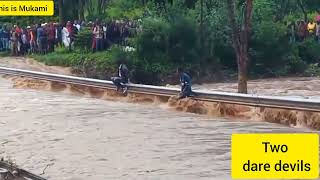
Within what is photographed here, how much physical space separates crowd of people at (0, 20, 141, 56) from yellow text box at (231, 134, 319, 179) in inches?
943

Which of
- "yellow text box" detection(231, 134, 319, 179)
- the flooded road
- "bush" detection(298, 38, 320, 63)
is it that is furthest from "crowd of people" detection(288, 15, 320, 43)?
"yellow text box" detection(231, 134, 319, 179)

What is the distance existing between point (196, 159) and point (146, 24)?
64.5 ft

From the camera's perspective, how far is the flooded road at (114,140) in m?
14.3

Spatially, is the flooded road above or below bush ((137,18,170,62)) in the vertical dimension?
below

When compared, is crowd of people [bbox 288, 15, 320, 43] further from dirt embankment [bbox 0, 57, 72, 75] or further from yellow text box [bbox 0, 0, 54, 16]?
yellow text box [bbox 0, 0, 54, 16]

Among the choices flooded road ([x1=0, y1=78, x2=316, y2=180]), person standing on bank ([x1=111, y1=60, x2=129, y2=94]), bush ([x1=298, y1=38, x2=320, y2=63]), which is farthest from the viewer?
bush ([x1=298, y1=38, x2=320, y2=63])

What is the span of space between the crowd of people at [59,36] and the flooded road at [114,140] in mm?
8543

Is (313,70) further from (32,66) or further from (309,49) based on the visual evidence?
(32,66)

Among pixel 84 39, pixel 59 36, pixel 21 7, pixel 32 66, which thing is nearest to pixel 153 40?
pixel 84 39

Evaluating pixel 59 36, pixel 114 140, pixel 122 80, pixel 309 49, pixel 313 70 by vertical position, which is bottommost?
pixel 114 140

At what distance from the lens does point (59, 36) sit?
35719mm

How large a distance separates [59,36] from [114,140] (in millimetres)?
18482

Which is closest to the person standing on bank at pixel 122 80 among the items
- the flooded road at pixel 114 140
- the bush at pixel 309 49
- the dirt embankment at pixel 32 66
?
the flooded road at pixel 114 140

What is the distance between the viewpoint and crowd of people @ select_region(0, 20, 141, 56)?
3450 cm
